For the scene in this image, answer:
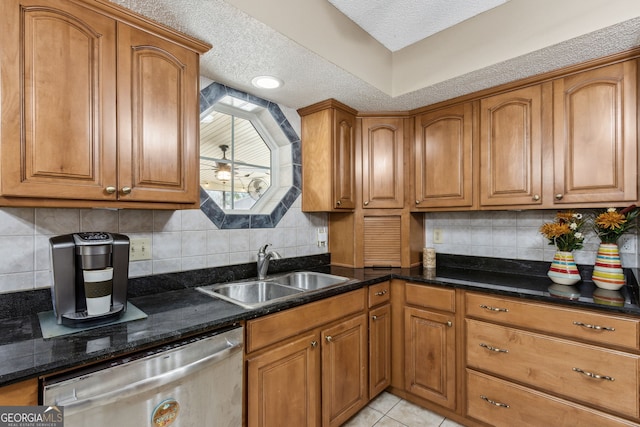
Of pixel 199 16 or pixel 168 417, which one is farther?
pixel 199 16

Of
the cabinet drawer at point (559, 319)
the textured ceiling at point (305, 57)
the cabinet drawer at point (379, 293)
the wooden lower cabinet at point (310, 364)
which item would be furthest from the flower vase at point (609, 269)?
the wooden lower cabinet at point (310, 364)

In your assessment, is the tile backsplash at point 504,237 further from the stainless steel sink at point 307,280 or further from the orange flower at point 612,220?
the stainless steel sink at point 307,280

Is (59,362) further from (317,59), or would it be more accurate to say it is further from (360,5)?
(360,5)

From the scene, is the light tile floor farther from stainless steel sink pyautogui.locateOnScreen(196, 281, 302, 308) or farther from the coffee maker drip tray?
the coffee maker drip tray

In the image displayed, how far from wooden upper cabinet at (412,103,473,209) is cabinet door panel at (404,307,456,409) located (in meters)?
0.83

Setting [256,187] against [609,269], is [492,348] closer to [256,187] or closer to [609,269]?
[609,269]

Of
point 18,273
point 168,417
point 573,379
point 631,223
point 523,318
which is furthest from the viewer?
point 631,223

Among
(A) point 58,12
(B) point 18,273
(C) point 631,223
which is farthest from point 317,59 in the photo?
(C) point 631,223

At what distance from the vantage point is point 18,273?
1.26 meters

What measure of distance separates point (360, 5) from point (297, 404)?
215cm

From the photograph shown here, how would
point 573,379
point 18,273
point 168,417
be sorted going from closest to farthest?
point 168,417 → point 18,273 → point 573,379

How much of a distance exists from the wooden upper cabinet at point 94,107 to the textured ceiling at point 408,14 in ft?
2.98

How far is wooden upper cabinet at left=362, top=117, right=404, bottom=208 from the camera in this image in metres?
2.41

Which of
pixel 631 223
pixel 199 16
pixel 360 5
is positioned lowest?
pixel 631 223
